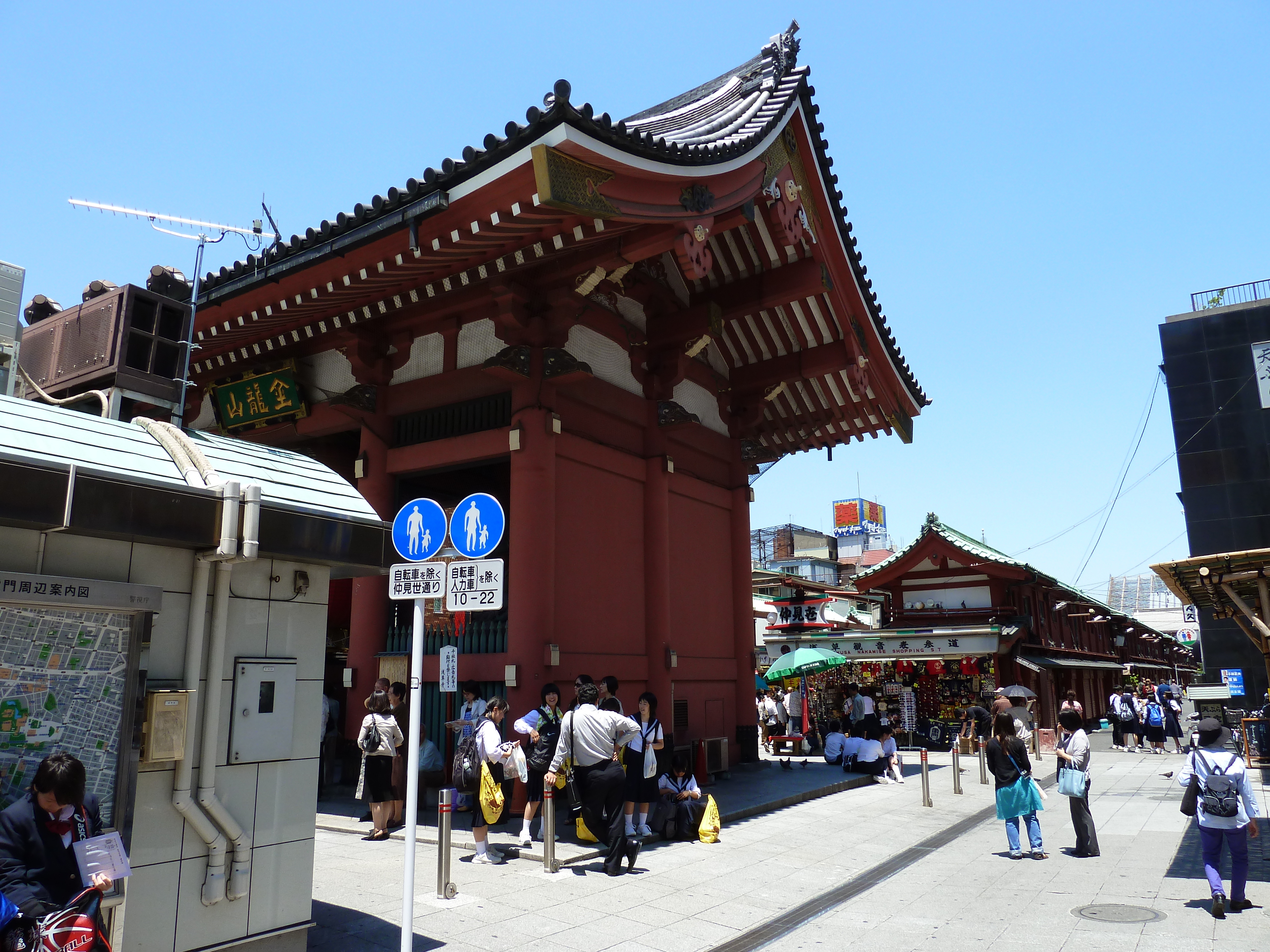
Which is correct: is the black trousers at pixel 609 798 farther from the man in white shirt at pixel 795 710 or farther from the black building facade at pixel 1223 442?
the black building facade at pixel 1223 442

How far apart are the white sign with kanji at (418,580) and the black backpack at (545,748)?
3368 mm

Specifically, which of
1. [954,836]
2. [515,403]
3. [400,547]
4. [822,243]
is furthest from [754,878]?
[822,243]

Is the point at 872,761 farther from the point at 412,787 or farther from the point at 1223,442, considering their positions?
the point at 1223,442

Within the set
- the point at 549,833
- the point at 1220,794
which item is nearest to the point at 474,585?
the point at 549,833

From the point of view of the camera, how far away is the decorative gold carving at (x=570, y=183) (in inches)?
314

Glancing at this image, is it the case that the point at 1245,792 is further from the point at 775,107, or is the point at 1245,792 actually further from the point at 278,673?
the point at 775,107

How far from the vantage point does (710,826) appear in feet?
32.0

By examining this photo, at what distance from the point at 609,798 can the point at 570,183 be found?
596cm

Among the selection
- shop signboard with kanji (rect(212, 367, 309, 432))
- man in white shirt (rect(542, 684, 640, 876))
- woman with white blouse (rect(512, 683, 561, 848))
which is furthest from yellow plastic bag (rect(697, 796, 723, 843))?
shop signboard with kanji (rect(212, 367, 309, 432))

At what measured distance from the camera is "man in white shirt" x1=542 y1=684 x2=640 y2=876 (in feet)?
27.0

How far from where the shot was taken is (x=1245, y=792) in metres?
7.00

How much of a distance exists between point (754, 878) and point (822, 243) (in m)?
8.85

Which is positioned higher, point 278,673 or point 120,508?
point 120,508

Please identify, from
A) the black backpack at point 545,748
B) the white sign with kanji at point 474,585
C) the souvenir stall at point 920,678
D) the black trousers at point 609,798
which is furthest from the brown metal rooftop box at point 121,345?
the souvenir stall at point 920,678
